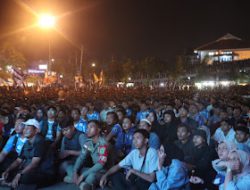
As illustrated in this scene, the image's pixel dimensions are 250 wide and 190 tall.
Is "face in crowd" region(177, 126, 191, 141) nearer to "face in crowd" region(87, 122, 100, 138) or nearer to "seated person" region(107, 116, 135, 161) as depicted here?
"seated person" region(107, 116, 135, 161)

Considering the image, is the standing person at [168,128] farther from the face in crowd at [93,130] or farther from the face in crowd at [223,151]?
the face in crowd at [223,151]

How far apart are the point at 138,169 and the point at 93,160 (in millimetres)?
1046

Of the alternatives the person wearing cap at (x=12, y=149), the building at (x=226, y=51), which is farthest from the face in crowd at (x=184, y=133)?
the building at (x=226, y=51)

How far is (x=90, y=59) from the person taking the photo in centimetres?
5791

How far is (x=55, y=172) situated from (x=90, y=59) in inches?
2067

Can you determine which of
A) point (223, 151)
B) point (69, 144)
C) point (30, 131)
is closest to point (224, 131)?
point (69, 144)

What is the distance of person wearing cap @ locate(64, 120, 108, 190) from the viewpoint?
544 centimetres

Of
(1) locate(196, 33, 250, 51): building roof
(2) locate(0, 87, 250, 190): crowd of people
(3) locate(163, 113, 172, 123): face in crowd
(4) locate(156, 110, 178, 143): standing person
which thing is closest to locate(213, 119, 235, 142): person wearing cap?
(2) locate(0, 87, 250, 190): crowd of people

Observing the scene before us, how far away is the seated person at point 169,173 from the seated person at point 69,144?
2010 mm

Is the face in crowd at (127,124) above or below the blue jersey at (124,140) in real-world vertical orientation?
above

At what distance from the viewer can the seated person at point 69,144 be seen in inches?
253

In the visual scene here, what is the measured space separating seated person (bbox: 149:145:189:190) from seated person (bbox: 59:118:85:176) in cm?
201

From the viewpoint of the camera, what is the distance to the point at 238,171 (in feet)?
11.7

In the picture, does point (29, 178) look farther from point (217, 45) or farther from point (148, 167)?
point (217, 45)
